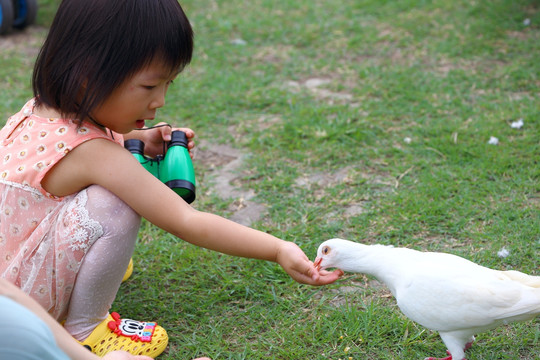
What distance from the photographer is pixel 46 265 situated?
1985 millimetres

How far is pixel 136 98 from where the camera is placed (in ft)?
6.27

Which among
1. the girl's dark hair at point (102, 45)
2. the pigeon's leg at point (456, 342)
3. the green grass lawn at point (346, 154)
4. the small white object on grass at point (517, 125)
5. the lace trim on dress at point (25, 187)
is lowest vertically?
the green grass lawn at point (346, 154)

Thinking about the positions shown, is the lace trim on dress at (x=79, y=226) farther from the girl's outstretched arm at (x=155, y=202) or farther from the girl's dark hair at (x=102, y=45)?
the girl's dark hair at (x=102, y=45)

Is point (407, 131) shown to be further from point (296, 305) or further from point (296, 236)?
point (296, 305)

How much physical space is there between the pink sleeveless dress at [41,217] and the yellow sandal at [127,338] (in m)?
0.22

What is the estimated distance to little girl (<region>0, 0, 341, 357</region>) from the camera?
1860mm

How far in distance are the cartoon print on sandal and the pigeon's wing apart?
0.92 m

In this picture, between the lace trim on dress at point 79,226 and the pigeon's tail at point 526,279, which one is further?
the lace trim on dress at point 79,226

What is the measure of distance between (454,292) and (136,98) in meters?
1.18

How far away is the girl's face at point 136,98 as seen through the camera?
1.89 m

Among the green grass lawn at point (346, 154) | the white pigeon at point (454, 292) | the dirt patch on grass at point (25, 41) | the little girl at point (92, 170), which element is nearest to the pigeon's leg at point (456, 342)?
the white pigeon at point (454, 292)

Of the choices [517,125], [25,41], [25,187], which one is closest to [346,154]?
[517,125]

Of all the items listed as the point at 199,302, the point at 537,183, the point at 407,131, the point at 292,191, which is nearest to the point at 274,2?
the point at 407,131

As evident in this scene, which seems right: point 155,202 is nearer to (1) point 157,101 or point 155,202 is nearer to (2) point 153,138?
(1) point 157,101
